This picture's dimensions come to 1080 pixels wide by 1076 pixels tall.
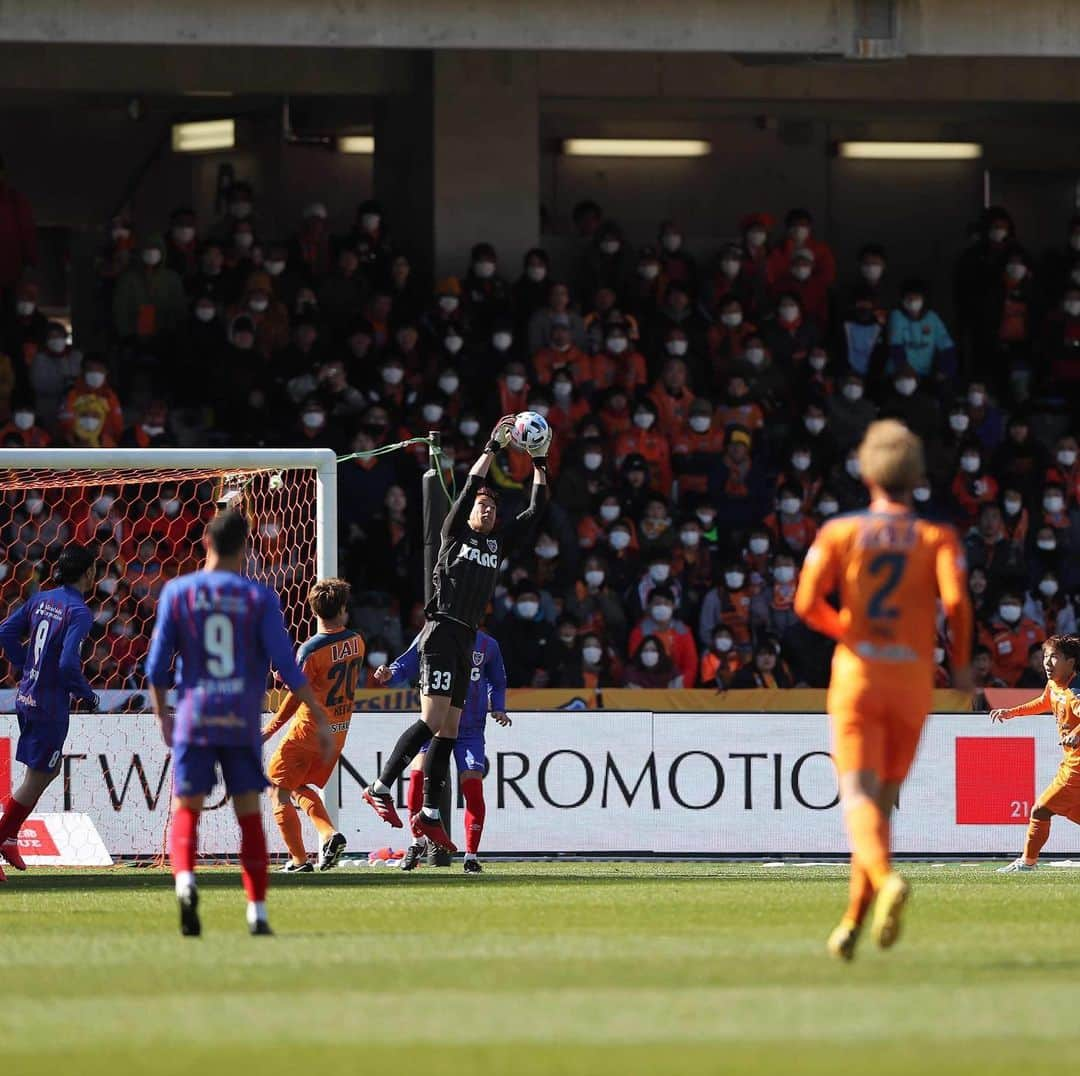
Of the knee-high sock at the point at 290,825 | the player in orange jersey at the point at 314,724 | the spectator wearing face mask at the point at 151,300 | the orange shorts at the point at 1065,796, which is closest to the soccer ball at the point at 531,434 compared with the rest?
the player in orange jersey at the point at 314,724

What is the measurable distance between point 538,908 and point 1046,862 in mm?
6699

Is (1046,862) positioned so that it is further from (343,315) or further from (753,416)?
(343,315)

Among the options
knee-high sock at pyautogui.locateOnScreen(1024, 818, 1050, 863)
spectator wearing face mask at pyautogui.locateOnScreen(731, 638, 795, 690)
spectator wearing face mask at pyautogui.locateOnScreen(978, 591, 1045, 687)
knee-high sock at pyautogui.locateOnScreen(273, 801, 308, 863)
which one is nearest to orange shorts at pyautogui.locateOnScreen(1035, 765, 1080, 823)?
knee-high sock at pyautogui.locateOnScreen(1024, 818, 1050, 863)

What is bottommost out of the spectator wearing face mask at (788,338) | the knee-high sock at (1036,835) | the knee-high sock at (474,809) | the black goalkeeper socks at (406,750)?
the knee-high sock at (1036,835)

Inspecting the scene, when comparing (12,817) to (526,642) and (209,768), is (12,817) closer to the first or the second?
(209,768)

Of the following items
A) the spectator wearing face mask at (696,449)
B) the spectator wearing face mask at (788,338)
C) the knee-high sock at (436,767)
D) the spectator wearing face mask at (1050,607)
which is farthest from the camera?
the spectator wearing face mask at (788,338)

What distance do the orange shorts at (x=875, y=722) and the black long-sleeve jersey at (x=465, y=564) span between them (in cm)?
580

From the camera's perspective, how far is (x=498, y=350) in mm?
24078

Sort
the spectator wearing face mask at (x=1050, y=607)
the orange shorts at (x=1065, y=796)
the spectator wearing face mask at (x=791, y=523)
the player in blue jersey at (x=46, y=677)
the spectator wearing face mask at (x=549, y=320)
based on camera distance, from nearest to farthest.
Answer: the player in blue jersey at (x=46, y=677), the orange shorts at (x=1065, y=796), the spectator wearing face mask at (x=1050, y=607), the spectator wearing face mask at (x=791, y=523), the spectator wearing face mask at (x=549, y=320)

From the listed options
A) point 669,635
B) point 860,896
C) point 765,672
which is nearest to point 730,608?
point 669,635

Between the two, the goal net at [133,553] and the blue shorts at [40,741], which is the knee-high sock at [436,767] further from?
the blue shorts at [40,741]

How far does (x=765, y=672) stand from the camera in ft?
70.1

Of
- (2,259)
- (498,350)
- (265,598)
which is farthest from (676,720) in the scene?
(2,259)

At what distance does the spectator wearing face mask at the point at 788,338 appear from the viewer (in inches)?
993
